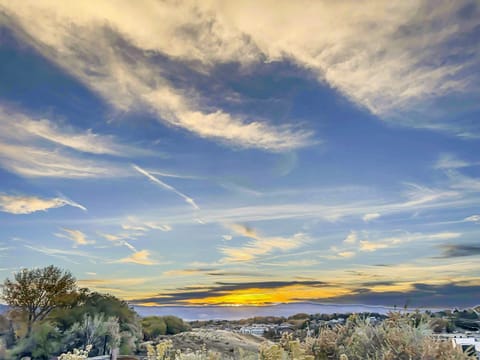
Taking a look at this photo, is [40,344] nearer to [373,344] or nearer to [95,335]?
[95,335]

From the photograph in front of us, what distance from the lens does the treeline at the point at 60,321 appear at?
26.7 m

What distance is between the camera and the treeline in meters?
26.7

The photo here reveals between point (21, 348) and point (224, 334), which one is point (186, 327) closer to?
point (224, 334)

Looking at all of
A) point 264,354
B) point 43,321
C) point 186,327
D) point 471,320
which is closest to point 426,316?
point 264,354

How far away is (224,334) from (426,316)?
27.7m

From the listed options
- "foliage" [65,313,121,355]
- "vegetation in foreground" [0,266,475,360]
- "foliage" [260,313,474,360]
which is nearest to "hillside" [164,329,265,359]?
"vegetation in foreground" [0,266,475,360]

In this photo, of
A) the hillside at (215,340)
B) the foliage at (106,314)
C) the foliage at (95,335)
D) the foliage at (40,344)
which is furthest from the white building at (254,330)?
the foliage at (40,344)

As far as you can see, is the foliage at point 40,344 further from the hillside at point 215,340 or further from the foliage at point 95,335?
the hillside at point 215,340

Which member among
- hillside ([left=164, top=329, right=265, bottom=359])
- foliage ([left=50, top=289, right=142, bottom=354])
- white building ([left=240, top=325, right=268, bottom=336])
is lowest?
hillside ([left=164, top=329, right=265, bottom=359])

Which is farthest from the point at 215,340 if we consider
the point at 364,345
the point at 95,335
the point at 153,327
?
the point at 364,345

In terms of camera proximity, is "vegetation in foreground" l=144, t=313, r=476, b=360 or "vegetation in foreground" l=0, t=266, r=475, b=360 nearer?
"vegetation in foreground" l=144, t=313, r=476, b=360

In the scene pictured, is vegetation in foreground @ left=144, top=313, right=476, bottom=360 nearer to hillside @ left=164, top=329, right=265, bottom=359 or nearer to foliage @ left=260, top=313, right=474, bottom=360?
foliage @ left=260, top=313, right=474, bottom=360

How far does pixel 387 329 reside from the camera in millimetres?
8320

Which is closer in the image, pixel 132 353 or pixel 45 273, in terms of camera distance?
pixel 132 353
